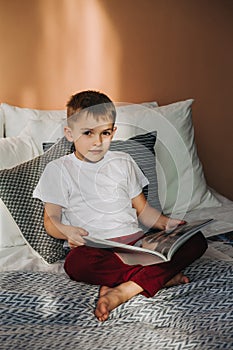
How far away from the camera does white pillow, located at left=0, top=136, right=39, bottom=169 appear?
2.44 metres

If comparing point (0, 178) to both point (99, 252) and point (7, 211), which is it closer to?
point (7, 211)

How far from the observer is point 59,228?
2068mm

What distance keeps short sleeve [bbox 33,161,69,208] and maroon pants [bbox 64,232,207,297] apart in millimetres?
173

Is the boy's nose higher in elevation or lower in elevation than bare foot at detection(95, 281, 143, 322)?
higher

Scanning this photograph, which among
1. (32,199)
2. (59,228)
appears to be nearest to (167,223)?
(59,228)

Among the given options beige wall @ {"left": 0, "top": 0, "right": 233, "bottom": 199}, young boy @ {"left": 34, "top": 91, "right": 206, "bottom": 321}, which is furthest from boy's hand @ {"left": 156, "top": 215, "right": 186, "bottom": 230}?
beige wall @ {"left": 0, "top": 0, "right": 233, "bottom": 199}

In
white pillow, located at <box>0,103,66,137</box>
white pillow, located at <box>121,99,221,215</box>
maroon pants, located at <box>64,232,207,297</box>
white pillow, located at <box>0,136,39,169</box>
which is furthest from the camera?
white pillow, located at <box>0,103,66,137</box>

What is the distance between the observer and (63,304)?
70.1 inches

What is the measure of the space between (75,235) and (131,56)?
4.21ft

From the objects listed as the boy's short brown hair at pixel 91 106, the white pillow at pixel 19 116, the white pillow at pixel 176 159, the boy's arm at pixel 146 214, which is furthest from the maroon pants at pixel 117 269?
the white pillow at pixel 19 116

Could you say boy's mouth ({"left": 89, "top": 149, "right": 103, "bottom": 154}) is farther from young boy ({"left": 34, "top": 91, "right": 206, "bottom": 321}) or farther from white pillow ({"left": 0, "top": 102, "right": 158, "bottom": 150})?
white pillow ({"left": 0, "top": 102, "right": 158, "bottom": 150})

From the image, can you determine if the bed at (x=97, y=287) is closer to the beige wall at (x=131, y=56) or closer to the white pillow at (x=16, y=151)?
the white pillow at (x=16, y=151)

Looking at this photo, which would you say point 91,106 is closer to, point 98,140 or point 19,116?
point 98,140

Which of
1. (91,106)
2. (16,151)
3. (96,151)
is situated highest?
(91,106)
